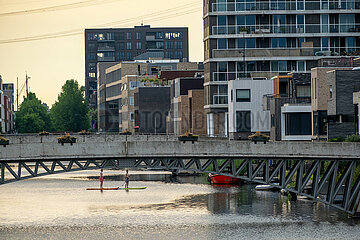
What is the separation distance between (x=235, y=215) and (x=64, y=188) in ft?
120

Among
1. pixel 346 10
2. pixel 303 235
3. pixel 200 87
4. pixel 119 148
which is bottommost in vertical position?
pixel 303 235

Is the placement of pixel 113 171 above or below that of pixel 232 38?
below

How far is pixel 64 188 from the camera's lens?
106625 millimetres

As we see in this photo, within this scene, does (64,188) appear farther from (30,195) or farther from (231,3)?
(231,3)

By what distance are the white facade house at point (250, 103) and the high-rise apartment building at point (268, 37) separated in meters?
9.81

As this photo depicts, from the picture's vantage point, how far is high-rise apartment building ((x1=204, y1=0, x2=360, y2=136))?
124 metres

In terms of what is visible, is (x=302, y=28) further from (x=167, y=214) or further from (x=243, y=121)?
(x=167, y=214)

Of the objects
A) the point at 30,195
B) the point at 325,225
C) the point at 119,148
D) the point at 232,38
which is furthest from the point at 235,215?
the point at 232,38

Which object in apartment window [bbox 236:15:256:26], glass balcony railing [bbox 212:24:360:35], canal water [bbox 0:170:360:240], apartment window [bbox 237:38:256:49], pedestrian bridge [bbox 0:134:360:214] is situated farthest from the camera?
glass balcony railing [bbox 212:24:360:35]

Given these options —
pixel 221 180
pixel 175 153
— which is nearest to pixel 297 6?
pixel 221 180

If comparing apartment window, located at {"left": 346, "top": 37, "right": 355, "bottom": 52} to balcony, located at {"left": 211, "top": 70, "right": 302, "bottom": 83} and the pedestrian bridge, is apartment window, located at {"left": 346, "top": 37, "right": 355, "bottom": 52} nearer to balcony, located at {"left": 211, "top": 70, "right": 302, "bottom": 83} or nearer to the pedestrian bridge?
balcony, located at {"left": 211, "top": 70, "right": 302, "bottom": 83}

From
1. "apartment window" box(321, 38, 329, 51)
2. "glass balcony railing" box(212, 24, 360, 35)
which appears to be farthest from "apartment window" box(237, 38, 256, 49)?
"apartment window" box(321, 38, 329, 51)

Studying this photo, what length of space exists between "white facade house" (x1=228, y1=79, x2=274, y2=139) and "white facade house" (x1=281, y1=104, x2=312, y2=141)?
13.1 m

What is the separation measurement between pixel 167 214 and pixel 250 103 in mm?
39615
